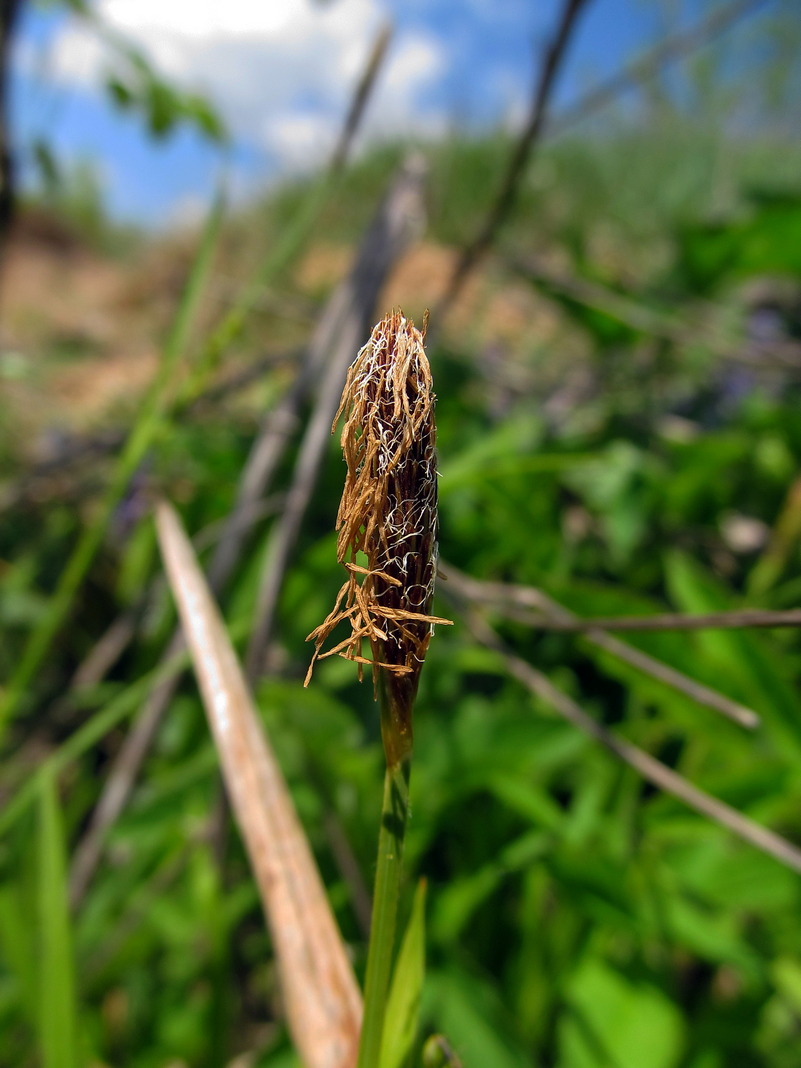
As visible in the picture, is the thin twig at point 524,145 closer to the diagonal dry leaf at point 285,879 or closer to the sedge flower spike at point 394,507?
the diagonal dry leaf at point 285,879

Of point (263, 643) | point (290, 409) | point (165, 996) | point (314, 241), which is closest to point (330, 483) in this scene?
point (290, 409)

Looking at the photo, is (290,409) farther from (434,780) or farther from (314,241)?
(314,241)

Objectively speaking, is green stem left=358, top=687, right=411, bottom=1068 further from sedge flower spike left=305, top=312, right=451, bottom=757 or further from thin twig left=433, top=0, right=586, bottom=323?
thin twig left=433, top=0, right=586, bottom=323

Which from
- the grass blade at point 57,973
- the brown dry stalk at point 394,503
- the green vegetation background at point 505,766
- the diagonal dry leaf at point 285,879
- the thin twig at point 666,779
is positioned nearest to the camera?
the brown dry stalk at point 394,503

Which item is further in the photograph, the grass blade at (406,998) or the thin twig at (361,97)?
the thin twig at (361,97)

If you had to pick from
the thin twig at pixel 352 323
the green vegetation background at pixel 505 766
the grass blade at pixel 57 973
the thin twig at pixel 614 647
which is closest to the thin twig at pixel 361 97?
the thin twig at pixel 352 323

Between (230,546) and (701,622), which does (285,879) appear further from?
(230,546)

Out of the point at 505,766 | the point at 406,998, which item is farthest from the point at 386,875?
the point at 505,766
